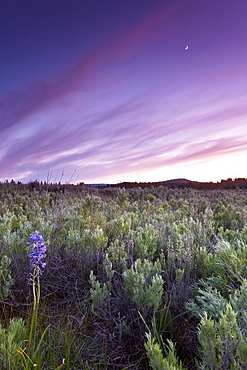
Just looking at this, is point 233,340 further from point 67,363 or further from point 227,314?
point 67,363

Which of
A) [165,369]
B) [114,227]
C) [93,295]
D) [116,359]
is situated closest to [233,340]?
[165,369]

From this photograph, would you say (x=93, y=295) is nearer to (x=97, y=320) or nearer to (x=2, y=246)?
(x=97, y=320)

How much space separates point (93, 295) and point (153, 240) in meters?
1.65

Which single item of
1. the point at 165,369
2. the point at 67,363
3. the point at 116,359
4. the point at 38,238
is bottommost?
the point at 116,359

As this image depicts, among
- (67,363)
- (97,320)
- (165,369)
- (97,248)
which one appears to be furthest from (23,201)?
(165,369)

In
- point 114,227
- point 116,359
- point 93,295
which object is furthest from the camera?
point 114,227

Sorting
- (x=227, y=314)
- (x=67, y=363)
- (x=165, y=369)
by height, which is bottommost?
(x=67, y=363)

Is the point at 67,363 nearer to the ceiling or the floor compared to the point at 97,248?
nearer to the floor

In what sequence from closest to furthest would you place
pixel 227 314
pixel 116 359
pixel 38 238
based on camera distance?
pixel 227 314
pixel 38 238
pixel 116 359

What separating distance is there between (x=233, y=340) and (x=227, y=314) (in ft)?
0.58

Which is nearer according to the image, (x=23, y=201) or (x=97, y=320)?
(x=97, y=320)

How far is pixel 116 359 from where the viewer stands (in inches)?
97.9

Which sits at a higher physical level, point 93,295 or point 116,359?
point 93,295

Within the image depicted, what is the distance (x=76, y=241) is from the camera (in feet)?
13.6
